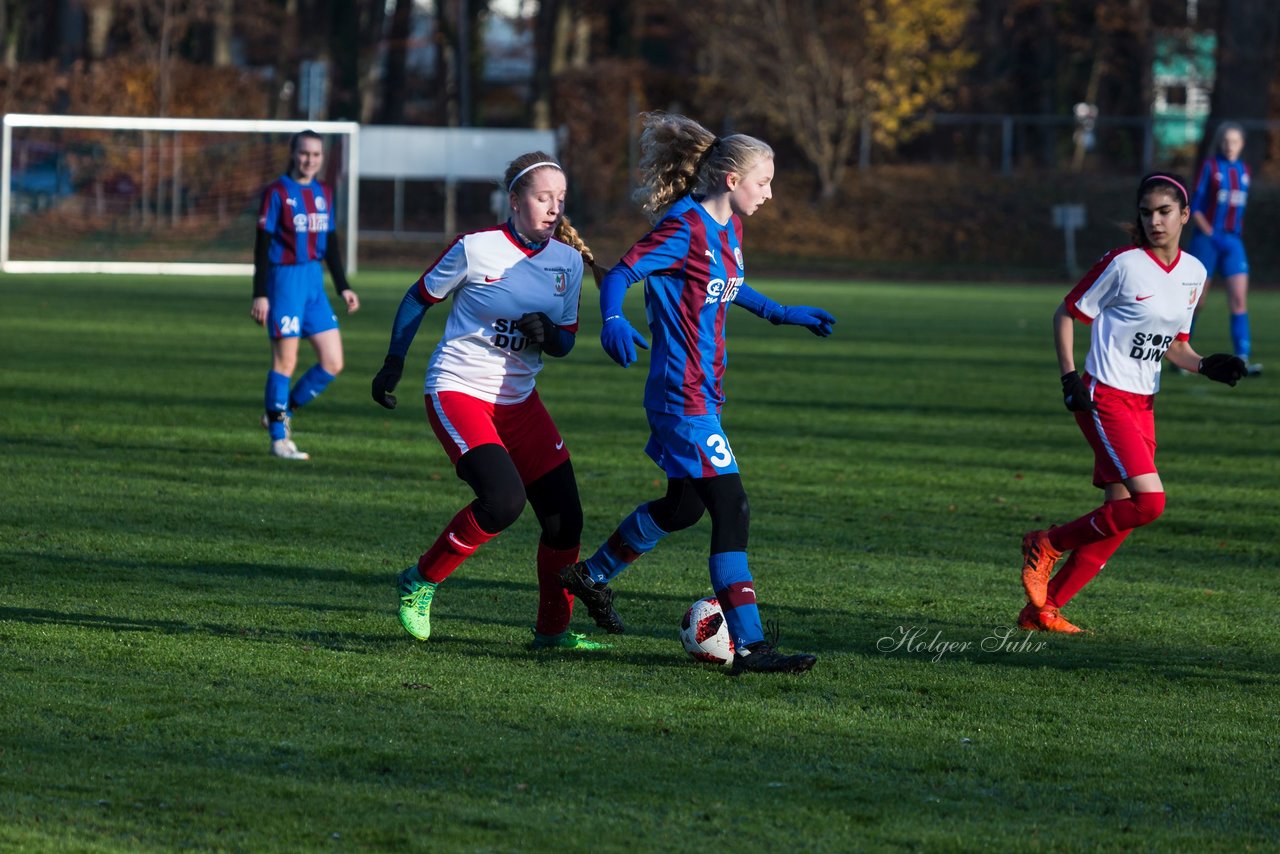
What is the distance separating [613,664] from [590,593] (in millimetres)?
275

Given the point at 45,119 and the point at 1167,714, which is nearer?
the point at 1167,714

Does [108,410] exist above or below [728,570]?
below

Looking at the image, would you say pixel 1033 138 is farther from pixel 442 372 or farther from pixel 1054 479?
pixel 442 372

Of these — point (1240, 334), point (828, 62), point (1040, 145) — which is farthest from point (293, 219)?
point (1040, 145)

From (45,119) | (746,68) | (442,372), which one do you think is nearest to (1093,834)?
(442,372)

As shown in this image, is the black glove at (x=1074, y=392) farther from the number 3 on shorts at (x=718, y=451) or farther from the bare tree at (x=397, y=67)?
the bare tree at (x=397, y=67)

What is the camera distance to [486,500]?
19.7 ft

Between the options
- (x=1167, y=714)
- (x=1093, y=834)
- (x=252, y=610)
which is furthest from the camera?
(x=252, y=610)

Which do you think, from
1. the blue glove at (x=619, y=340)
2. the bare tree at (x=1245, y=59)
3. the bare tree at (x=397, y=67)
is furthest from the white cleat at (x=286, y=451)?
the bare tree at (x=397, y=67)

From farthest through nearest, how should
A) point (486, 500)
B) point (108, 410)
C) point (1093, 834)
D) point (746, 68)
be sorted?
point (746, 68)
point (108, 410)
point (486, 500)
point (1093, 834)

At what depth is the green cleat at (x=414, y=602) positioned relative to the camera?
6.22m

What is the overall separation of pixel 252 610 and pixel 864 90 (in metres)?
39.6

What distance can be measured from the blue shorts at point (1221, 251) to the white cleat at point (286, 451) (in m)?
9.46

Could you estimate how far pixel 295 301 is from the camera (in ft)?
37.8
